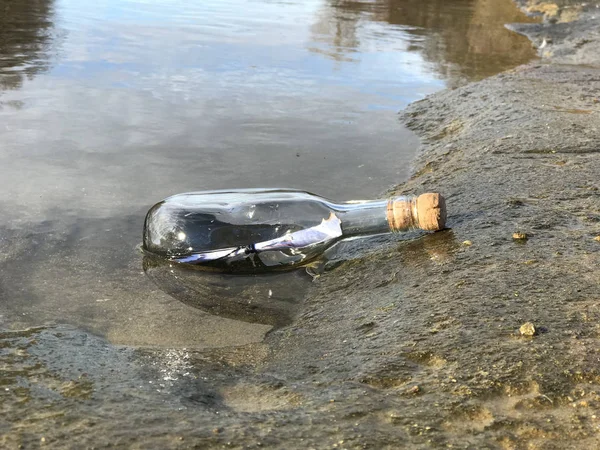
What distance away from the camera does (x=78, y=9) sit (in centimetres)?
1000

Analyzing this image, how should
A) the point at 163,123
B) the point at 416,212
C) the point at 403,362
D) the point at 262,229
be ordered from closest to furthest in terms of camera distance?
the point at 403,362 < the point at 416,212 < the point at 262,229 < the point at 163,123

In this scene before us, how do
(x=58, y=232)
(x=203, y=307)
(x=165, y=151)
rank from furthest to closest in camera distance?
(x=165, y=151), (x=58, y=232), (x=203, y=307)

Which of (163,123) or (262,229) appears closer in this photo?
(262,229)

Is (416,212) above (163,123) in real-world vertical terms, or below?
above

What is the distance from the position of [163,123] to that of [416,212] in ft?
8.99

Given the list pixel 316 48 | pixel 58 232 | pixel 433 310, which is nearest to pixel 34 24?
pixel 316 48

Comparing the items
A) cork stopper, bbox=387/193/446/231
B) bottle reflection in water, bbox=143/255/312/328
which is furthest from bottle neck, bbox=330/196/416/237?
bottle reflection in water, bbox=143/255/312/328

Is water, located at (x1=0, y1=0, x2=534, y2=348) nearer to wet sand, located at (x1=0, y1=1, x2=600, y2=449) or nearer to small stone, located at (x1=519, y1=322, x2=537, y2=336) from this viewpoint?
wet sand, located at (x1=0, y1=1, x2=600, y2=449)

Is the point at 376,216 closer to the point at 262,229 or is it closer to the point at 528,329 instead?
the point at 262,229

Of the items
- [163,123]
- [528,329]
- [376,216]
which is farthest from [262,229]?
[163,123]

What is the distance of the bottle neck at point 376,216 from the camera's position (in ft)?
8.59

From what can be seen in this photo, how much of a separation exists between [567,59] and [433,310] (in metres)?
6.72

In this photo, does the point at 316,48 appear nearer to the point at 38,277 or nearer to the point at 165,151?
the point at 165,151

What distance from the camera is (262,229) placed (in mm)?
2770
